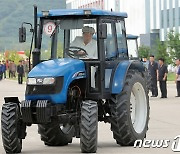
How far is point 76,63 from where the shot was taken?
12438 mm

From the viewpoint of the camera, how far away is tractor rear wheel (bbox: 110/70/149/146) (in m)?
12.8

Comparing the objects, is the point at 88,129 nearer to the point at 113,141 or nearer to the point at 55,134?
the point at 55,134

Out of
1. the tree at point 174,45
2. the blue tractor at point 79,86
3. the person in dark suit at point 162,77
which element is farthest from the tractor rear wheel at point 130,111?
the tree at point 174,45

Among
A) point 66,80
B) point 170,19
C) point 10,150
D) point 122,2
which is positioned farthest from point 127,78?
point 122,2

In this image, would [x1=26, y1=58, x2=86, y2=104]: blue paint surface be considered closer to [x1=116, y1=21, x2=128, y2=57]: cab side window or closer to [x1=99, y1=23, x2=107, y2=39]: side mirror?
[x1=99, y1=23, x2=107, y2=39]: side mirror

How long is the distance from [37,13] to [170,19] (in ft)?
275

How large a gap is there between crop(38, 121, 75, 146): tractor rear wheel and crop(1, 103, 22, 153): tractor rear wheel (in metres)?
1.12

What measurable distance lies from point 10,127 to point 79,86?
140 centimetres

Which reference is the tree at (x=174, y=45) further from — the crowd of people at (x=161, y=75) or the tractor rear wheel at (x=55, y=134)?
the tractor rear wheel at (x=55, y=134)

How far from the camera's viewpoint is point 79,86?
41.5ft

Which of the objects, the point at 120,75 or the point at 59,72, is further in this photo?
the point at 120,75

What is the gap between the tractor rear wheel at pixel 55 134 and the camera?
13.3 metres

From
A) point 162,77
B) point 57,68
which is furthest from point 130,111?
point 162,77

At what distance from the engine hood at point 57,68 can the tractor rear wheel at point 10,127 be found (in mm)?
630
